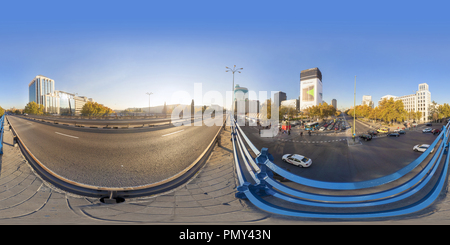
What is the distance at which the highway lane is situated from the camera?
102 inches

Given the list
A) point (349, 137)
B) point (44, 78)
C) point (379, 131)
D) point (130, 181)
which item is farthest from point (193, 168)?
point (44, 78)

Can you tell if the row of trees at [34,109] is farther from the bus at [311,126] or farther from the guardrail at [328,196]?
the bus at [311,126]

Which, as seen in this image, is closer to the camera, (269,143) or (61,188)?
(61,188)

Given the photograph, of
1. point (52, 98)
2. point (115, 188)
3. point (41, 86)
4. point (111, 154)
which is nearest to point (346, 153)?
point (115, 188)

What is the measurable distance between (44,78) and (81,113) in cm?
109

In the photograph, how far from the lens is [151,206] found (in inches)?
77.0

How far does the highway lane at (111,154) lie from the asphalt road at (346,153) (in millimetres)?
2029

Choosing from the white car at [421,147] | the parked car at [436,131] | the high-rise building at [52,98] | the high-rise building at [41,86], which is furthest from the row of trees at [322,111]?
the high-rise building at [41,86]

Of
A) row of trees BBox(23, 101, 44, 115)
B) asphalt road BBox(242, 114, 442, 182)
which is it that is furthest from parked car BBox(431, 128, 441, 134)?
row of trees BBox(23, 101, 44, 115)

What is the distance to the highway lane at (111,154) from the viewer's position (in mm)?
2592

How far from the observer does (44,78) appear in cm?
304

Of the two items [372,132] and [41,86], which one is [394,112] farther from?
[41,86]

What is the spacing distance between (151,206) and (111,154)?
185cm
